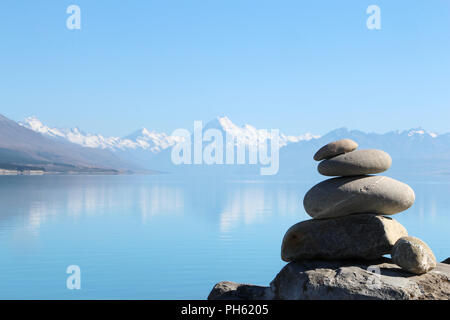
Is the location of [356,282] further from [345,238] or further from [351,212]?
[351,212]

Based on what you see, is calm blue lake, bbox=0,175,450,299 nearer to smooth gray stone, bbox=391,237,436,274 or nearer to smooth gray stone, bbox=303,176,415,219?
smooth gray stone, bbox=303,176,415,219

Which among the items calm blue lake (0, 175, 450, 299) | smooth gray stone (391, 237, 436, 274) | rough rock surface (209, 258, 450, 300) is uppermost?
smooth gray stone (391, 237, 436, 274)

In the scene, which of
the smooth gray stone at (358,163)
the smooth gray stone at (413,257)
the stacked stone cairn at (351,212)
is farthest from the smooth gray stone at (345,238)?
the smooth gray stone at (358,163)

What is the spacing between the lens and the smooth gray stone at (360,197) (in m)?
14.7

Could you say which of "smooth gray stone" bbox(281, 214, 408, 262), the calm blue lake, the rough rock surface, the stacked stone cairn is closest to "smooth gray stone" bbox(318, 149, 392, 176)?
the stacked stone cairn

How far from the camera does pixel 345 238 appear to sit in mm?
14641

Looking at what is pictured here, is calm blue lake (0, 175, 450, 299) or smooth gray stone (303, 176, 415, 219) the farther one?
calm blue lake (0, 175, 450, 299)

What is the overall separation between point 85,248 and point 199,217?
847 inches

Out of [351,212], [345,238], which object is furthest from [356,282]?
[351,212]

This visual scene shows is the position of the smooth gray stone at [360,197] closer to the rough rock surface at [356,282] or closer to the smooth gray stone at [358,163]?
the smooth gray stone at [358,163]

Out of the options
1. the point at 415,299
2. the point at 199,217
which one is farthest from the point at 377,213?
the point at 199,217

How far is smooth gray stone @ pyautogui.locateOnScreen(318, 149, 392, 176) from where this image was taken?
1505cm

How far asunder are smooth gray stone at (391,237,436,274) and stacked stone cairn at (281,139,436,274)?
0.94m

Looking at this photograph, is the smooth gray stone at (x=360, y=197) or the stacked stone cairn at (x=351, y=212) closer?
the stacked stone cairn at (x=351, y=212)
